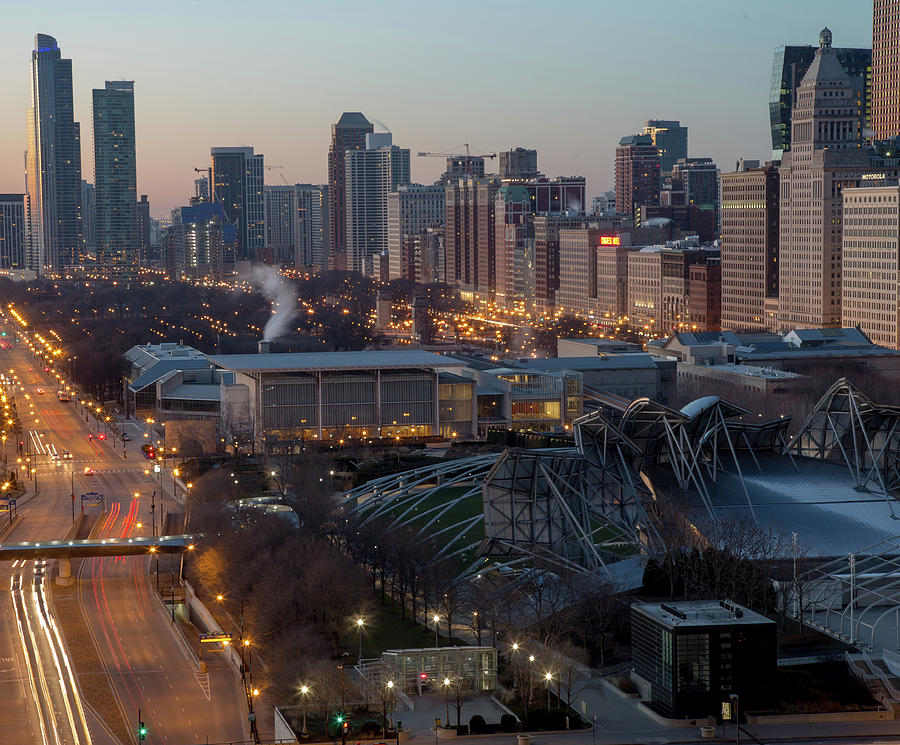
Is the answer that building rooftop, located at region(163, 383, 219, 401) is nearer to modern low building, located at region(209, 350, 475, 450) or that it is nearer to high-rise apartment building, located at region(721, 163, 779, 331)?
modern low building, located at region(209, 350, 475, 450)

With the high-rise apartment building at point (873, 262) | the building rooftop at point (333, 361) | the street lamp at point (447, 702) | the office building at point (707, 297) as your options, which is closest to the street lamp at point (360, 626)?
the street lamp at point (447, 702)

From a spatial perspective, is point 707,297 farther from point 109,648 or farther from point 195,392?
point 109,648

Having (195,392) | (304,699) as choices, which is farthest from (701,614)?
(195,392)

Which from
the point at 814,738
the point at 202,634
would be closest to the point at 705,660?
the point at 814,738

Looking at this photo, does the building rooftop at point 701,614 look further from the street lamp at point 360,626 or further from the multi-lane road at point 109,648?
the multi-lane road at point 109,648

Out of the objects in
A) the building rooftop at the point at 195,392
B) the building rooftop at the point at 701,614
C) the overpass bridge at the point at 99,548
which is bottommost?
the overpass bridge at the point at 99,548

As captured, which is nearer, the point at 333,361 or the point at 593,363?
the point at 333,361

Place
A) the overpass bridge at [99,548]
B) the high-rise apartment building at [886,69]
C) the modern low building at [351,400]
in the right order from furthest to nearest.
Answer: the high-rise apartment building at [886,69] → the modern low building at [351,400] → the overpass bridge at [99,548]

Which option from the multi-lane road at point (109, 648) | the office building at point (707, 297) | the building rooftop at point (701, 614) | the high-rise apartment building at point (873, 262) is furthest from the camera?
the office building at point (707, 297)
